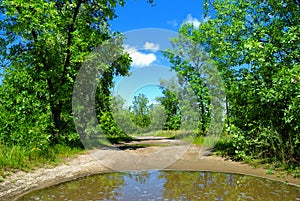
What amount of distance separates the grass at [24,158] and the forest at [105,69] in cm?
3

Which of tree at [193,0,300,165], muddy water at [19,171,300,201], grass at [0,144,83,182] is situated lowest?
muddy water at [19,171,300,201]

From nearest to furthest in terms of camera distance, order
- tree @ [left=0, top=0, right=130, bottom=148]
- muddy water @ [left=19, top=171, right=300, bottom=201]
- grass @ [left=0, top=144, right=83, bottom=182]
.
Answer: muddy water @ [left=19, top=171, right=300, bottom=201] < grass @ [left=0, top=144, right=83, bottom=182] < tree @ [left=0, top=0, right=130, bottom=148]

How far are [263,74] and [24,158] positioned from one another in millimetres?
7461

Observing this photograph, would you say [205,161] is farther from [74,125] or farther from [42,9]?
[42,9]

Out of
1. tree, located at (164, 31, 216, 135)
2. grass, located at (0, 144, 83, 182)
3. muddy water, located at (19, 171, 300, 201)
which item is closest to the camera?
muddy water, located at (19, 171, 300, 201)

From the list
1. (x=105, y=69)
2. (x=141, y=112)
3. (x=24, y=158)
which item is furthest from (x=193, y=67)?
(x=141, y=112)

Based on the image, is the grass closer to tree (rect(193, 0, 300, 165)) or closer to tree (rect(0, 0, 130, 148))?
tree (rect(0, 0, 130, 148))

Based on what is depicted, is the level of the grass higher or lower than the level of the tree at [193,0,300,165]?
lower

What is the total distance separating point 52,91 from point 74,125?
2491 mm

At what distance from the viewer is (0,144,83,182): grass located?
783cm

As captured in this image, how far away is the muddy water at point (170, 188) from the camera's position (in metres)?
6.04

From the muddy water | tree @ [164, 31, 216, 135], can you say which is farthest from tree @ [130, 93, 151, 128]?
the muddy water

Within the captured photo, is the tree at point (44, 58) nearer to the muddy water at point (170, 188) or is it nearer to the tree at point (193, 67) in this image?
the muddy water at point (170, 188)

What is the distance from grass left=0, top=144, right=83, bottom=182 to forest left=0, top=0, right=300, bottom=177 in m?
0.03
